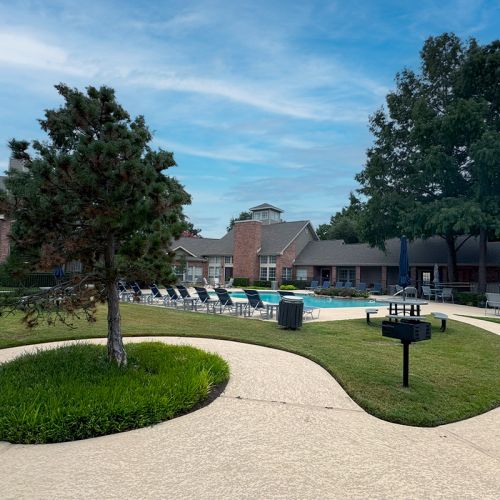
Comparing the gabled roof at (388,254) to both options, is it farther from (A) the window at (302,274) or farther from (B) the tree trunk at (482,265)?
(B) the tree trunk at (482,265)

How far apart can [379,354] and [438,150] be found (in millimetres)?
23073

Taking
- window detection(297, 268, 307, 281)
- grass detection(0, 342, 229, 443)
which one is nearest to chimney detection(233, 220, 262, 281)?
window detection(297, 268, 307, 281)

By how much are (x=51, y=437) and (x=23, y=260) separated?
253 cm

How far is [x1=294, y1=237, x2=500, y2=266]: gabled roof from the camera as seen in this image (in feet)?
115

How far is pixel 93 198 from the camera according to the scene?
19.3 feet

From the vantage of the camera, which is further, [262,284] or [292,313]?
[262,284]

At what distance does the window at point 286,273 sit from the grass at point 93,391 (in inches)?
1387

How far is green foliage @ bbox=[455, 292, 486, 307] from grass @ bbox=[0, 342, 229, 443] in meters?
23.4

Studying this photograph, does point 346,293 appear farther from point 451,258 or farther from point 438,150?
point 438,150

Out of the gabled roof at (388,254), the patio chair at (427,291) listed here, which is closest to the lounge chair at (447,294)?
the patio chair at (427,291)

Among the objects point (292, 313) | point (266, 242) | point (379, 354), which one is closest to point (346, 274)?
point (266, 242)

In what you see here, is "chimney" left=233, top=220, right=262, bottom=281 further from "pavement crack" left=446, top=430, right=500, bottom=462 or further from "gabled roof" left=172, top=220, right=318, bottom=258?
"pavement crack" left=446, top=430, right=500, bottom=462

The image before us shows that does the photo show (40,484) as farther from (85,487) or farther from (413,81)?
(413,81)

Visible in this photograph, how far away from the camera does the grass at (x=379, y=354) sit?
5.71m
